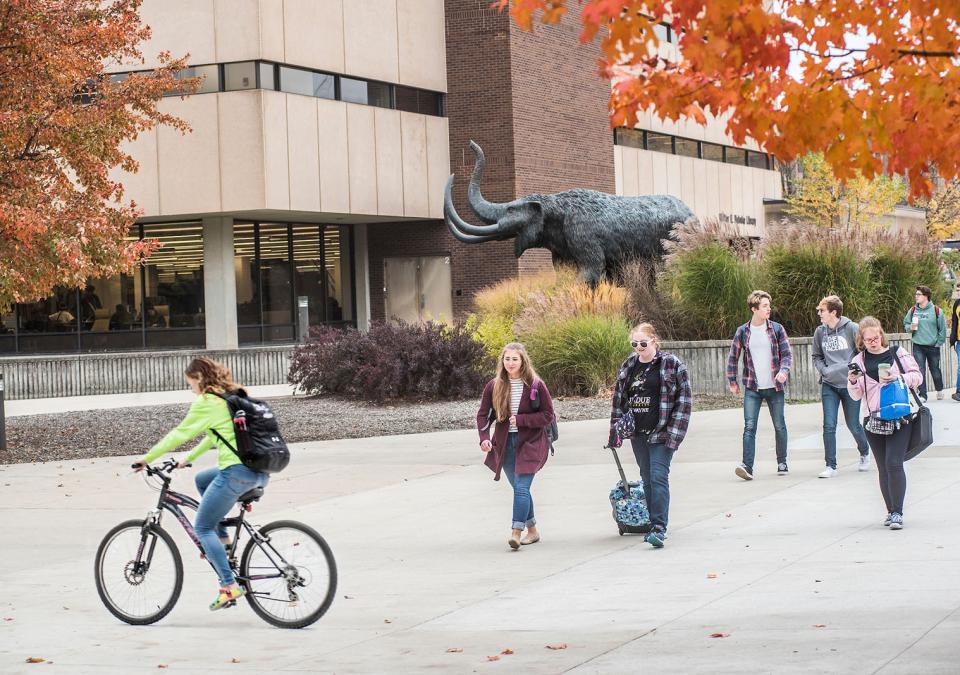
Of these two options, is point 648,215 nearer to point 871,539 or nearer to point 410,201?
point 410,201

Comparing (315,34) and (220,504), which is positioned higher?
(315,34)

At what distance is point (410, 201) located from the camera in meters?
37.2

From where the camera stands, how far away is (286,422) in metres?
20.2

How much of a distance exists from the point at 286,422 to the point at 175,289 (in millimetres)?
16459

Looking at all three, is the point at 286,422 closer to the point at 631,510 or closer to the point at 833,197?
the point at 631,510

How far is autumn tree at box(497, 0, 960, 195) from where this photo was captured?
235 inches

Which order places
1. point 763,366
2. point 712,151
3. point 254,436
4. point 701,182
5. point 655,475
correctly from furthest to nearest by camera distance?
point 712,151, point 701,182, point 763,366, point 655,475, point 254,436

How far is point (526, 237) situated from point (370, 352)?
17.8 feet

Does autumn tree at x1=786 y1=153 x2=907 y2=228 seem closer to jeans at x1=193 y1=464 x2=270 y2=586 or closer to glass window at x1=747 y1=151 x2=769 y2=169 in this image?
glass window at x1=747 y1=151 x2=769 y2=169

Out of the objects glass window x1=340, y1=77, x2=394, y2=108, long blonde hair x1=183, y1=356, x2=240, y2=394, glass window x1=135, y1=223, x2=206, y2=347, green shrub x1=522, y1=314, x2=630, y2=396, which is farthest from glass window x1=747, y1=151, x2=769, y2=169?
long blonde hair x1=183, y1=356, x2=240, y2=394

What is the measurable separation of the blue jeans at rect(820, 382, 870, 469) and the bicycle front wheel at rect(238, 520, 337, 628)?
6617mm

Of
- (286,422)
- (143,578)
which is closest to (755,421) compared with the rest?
(143,578)

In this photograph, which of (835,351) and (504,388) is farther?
(835,351)

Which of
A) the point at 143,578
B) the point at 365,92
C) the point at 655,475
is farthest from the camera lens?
the point at 365,92
